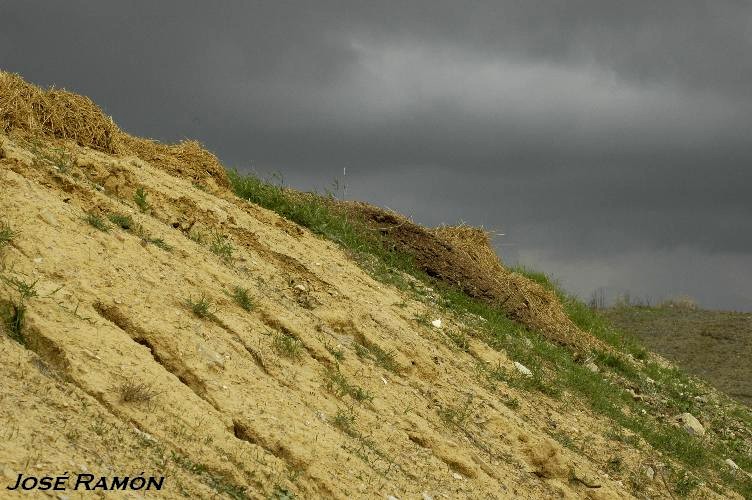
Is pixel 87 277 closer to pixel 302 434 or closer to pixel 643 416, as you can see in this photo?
pixel 302 434

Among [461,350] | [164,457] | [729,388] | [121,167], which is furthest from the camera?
[729,388]

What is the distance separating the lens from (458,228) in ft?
47.2

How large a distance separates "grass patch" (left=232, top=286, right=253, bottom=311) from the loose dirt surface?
1132 cm

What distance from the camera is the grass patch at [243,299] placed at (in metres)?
7.25

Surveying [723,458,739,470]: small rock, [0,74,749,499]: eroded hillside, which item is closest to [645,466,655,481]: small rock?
[0,74,749,499]: eroded hillside

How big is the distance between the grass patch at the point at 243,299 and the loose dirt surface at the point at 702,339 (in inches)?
446

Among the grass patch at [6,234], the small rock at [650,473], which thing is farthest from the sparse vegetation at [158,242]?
the small rock at [650,473]

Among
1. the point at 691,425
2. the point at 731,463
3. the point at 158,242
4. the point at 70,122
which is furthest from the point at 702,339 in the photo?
the point at 158,242

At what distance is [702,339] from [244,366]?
15962mm

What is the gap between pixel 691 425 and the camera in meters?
11.5

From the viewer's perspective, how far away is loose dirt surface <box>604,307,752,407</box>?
17828mm

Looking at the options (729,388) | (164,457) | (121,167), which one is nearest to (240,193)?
(121,167)

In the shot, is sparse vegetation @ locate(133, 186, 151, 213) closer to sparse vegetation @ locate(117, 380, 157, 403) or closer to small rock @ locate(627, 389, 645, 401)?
sparse vegetation @ locate(117, 380, 157, 403)

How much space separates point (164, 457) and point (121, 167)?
4.25 meters
